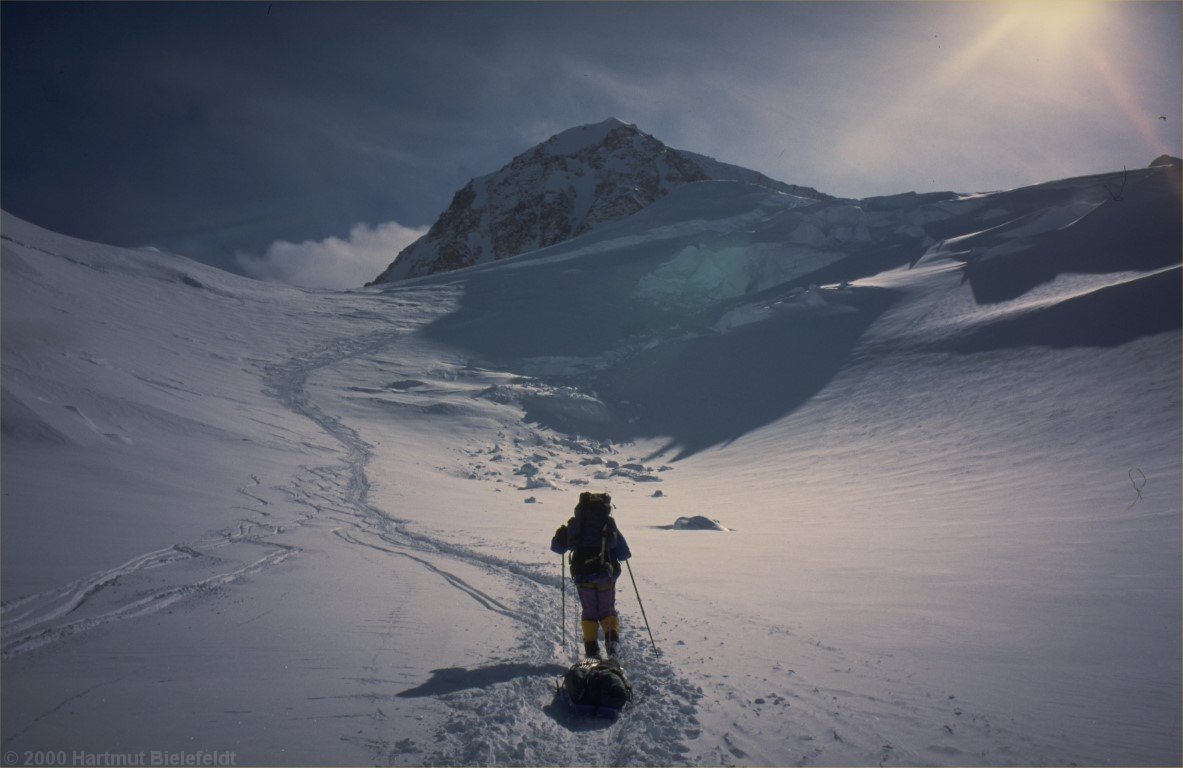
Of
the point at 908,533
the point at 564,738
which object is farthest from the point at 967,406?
the point at 564,738

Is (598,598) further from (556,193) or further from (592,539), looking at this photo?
(556,193)

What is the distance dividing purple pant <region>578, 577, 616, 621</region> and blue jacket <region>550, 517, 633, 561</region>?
276 millimetres

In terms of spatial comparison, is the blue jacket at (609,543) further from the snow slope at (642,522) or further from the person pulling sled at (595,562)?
the snow slope at (642,522)

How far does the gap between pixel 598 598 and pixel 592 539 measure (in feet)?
1.86

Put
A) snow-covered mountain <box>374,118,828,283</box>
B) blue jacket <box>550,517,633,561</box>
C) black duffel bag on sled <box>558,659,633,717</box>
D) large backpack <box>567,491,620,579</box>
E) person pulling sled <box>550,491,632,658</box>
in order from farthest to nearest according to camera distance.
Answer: snow-covered mountain <box>374,118,828,283</box> < blue jacket <box>550,517,633,561</box> < large backpack <box>567,491,620,579</box> < person pulling sled <box>550,491,632,658</box> < black duffel bag on sled <box>558,659,633,717</box>

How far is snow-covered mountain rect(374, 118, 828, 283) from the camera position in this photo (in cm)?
13036

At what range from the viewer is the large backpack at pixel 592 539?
5988 millimetres

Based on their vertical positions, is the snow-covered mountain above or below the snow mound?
above

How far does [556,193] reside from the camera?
13562cm

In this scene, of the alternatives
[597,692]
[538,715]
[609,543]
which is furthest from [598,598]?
[538,715]

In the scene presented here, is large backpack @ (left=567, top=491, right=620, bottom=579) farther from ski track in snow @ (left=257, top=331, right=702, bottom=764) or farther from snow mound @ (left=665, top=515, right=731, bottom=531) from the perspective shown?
snow mound @ (left=665, top=515, right=731, bottom=531)

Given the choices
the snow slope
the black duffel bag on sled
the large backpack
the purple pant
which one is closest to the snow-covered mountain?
the snow slope

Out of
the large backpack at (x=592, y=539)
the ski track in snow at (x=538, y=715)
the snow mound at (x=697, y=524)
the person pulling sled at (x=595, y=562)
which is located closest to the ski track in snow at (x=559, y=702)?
the ski track in snow at (x=538, y=715)

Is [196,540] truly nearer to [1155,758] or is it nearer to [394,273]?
[1155,758]
